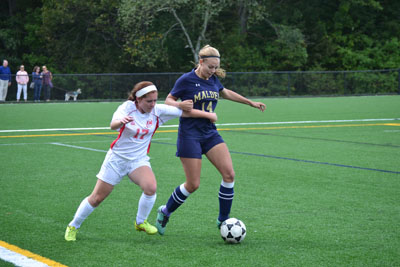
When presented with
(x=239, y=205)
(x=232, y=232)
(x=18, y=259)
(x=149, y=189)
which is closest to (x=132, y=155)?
(x=149, y=189)

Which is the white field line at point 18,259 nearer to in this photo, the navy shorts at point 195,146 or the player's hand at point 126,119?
the player's hand at point 126,119

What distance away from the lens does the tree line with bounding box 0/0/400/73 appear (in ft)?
144

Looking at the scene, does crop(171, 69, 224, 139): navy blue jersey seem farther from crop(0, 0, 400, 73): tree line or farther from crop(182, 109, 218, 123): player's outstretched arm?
crop(0, 0, 400, 73): tree line

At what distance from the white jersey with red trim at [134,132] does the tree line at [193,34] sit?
3612cm

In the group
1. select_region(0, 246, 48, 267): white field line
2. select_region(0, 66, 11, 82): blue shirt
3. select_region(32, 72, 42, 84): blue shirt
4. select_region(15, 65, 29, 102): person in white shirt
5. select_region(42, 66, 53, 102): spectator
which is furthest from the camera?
select_region(42, 66, 53, 102): spectator

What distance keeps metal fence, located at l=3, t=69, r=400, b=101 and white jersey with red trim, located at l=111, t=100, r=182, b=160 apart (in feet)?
99.4

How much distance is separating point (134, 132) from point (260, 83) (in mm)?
34310

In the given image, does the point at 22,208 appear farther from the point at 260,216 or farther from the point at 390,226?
the point at 390,226

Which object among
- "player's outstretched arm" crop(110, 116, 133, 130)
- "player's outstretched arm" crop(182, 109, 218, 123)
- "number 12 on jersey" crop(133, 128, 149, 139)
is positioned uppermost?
"player's outstretched arm" crop(182, 109, 218, 123)

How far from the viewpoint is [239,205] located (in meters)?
7.56

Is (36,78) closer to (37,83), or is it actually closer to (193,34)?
(37,83)

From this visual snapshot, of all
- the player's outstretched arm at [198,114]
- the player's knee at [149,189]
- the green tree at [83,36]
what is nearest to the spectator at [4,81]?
the green tree at [83,36]

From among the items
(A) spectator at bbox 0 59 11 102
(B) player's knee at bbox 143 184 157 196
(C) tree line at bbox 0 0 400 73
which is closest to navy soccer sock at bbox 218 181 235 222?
(B) player's knee at bbox 143 184 157 196

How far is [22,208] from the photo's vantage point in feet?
23.9
